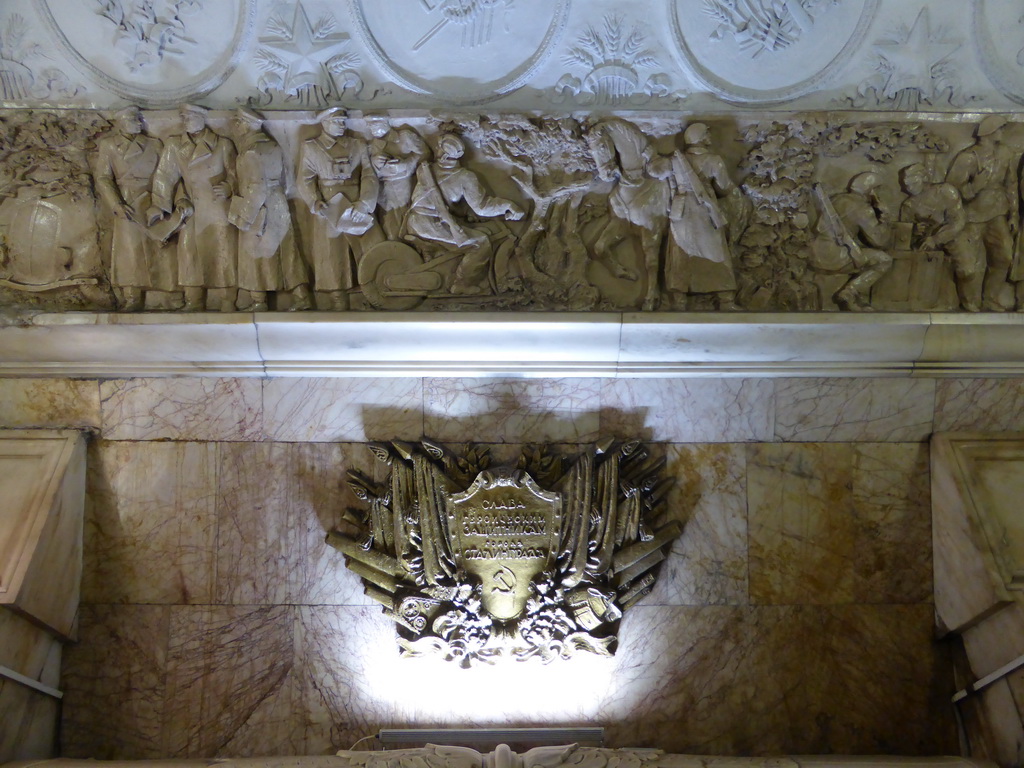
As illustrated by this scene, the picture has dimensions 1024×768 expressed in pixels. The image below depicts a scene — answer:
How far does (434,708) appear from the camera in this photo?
3.41 m

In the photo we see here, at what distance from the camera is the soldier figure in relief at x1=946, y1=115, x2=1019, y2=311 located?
3.54 meters

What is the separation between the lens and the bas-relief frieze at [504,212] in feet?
11.4

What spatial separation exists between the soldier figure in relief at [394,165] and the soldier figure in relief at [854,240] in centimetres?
180

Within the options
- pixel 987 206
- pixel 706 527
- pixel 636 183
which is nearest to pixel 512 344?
pixel 636 183

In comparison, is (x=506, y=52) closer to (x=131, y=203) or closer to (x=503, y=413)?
(x=503, y=413)

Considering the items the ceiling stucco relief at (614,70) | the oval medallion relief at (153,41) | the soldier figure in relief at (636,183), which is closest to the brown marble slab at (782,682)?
the soldier figure in relief at (636,183)

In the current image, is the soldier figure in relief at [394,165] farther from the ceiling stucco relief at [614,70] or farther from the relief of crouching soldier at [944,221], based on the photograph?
the relief of crouching soldier at [944,221]

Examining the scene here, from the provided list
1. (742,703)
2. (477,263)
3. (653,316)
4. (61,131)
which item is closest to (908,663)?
(742,703)

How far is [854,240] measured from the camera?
139 inches

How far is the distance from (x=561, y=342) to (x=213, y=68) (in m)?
1.97

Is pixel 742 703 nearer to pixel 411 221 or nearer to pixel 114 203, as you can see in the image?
pixel 411 221

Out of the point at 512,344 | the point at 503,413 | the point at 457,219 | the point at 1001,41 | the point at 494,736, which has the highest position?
the point at 1001,41

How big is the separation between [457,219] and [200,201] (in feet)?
3.74

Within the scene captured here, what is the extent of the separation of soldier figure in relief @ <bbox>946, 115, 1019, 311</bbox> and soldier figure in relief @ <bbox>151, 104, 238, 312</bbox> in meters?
3.24
